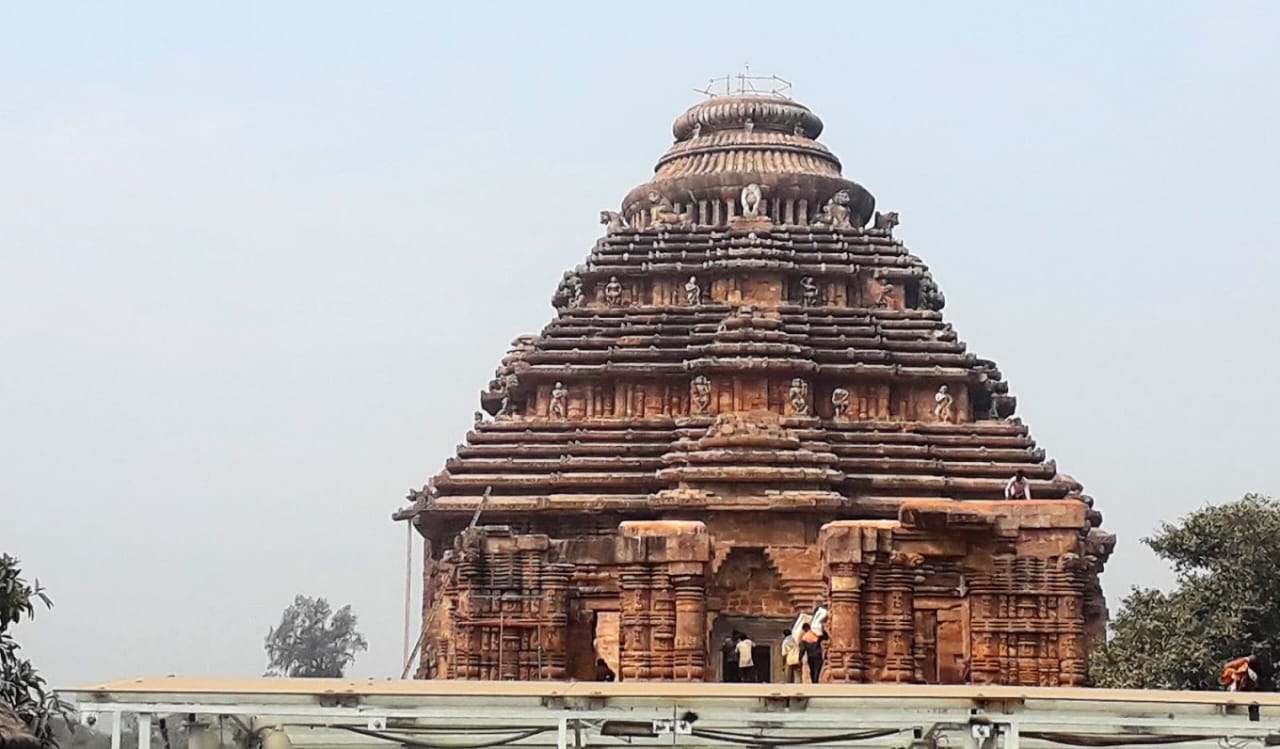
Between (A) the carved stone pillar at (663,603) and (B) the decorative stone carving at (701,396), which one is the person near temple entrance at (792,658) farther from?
(B) the decorative stone carving at (701,396)

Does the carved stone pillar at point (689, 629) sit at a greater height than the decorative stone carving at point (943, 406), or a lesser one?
lesser

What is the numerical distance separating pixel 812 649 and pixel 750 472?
22.6ft

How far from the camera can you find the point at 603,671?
2839cm

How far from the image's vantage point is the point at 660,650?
27.3 m

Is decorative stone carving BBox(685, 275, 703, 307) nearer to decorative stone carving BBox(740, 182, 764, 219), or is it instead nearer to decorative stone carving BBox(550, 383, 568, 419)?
decorative stone carving BBox(740, 182, 764, 219)

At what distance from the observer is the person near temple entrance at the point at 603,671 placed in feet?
92.2

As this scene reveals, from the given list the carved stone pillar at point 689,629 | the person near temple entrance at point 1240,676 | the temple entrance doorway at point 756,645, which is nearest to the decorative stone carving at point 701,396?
the temple entrance doorway at point 756,645

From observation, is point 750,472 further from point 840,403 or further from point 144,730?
point 144,730

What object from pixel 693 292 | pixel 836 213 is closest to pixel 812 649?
pixel 693 292

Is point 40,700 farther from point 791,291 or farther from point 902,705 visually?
point 791,291

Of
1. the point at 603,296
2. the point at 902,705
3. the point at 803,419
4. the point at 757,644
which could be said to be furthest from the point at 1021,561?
Result: the point at 902,705

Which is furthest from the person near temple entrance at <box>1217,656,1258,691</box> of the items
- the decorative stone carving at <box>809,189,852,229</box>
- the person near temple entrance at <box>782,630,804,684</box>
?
the decorative stone carving at <box>809,189,852,229</box>

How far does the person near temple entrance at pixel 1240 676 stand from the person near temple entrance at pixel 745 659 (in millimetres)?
7565

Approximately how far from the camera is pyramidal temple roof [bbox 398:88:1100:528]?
3284 centimetres
